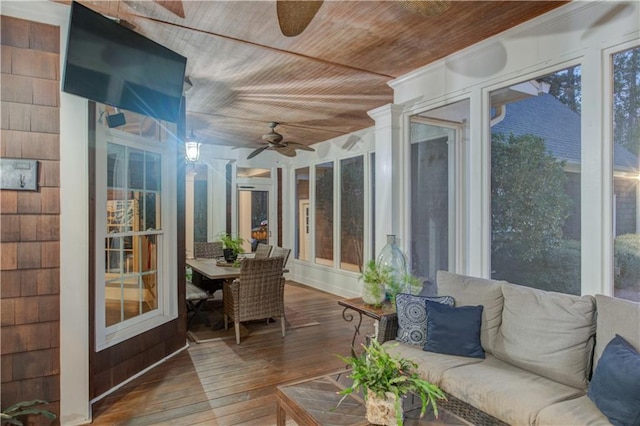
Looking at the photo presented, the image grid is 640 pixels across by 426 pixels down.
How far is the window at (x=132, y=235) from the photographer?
285 cm

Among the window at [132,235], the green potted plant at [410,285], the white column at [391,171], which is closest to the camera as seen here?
the window at [132,235]

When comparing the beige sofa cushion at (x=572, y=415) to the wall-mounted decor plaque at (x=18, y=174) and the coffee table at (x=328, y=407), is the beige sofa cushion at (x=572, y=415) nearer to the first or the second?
the coffee table at (x=328, y=407)

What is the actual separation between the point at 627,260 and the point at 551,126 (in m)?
1.10

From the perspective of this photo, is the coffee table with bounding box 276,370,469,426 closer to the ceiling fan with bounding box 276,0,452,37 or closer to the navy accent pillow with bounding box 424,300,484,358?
the navy accent pillow with bounding box 424,300,484,358

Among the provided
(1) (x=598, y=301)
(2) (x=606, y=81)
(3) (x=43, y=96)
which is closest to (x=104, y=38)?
(3) (x=43, y=96)

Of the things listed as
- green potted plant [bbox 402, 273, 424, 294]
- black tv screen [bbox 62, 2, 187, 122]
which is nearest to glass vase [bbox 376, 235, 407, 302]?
green potted plant [bbox 402, 273, 424, 294]

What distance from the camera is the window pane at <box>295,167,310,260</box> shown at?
307 inches

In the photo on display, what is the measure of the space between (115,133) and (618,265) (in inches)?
147

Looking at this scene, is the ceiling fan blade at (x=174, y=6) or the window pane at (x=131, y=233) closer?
the ceiling fan blade at (x=174, y=6)

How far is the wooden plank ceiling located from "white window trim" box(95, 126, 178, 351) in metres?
0.86

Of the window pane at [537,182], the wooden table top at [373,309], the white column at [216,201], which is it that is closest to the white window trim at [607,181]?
the window pane at [537,182]

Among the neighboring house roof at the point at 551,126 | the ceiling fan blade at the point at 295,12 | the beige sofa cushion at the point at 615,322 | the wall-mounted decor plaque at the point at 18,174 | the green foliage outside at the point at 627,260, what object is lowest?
the beige sofa cushion at the point at 615,322

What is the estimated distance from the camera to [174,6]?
8.04ft

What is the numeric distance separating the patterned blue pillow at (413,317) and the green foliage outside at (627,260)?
3.37 feet
